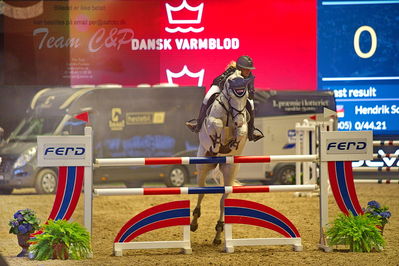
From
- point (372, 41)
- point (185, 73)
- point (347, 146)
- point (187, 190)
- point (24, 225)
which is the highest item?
point (372, 41)

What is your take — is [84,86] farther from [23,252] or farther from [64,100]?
[23,252]

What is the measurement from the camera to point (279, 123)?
51.7ft

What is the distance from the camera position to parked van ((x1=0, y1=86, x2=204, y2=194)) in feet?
50.6

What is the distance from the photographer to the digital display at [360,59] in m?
15.6

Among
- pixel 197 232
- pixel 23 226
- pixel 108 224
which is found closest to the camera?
pixel 23 226

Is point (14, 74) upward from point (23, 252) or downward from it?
upward

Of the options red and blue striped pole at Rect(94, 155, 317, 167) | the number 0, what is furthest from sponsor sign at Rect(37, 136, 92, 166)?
the number 0

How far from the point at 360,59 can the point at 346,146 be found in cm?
893

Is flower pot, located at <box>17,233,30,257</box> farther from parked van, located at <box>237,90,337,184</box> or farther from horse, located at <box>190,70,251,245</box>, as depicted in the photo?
parked van, located at <box>237,90,337,184</box>

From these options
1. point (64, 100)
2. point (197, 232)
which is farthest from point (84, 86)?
point (197, 232)

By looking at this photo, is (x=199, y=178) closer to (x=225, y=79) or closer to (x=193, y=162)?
(x=193, y=162)

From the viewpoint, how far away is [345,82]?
52.4ft

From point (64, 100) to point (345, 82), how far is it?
17.0 feet

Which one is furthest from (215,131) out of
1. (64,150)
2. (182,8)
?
(182,8)
